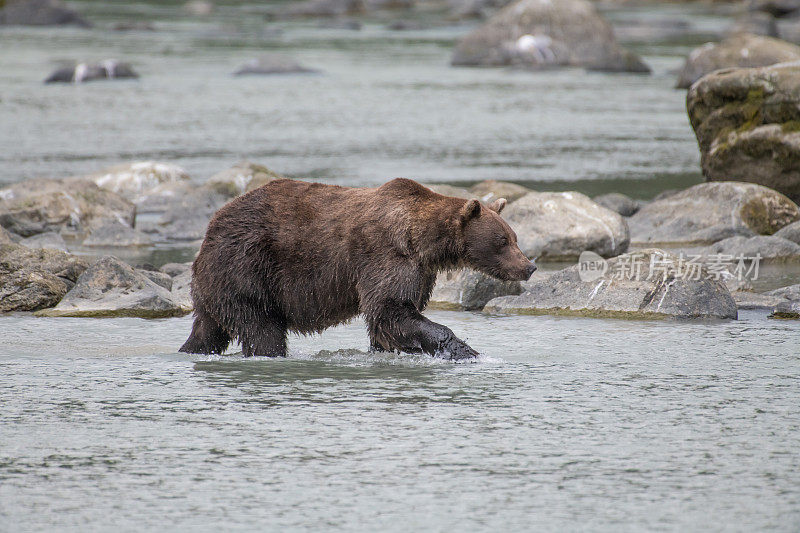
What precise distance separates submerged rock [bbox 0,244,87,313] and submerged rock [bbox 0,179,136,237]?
299cm

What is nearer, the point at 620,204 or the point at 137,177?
the point at 620,204

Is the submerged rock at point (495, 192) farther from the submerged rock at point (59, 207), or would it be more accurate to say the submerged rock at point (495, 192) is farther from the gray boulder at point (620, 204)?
the submerged rock at point (59, 207)

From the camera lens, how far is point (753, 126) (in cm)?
1370

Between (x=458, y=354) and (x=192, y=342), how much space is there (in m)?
1.60

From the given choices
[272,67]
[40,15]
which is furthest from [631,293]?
[40,15]

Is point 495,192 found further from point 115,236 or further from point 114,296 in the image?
point 114,296

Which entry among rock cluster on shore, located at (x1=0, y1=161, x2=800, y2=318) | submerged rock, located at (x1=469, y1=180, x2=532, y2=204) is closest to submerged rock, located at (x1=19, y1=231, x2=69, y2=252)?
rock cluster on shore, located at (x1=0, y1=161, x2=800, y2=318)

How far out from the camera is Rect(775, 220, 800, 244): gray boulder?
1149cm

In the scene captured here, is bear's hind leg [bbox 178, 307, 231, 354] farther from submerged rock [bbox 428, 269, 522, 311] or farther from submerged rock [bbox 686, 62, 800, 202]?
submerged rock [bbox 686, 62, 800, 202]

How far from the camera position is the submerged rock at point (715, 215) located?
12.2 meters

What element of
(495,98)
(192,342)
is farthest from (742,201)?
(495,98)

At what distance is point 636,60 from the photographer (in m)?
29.5

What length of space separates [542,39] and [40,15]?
21871 millimetres

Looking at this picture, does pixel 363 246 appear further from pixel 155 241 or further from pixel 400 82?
pixel 400 82
